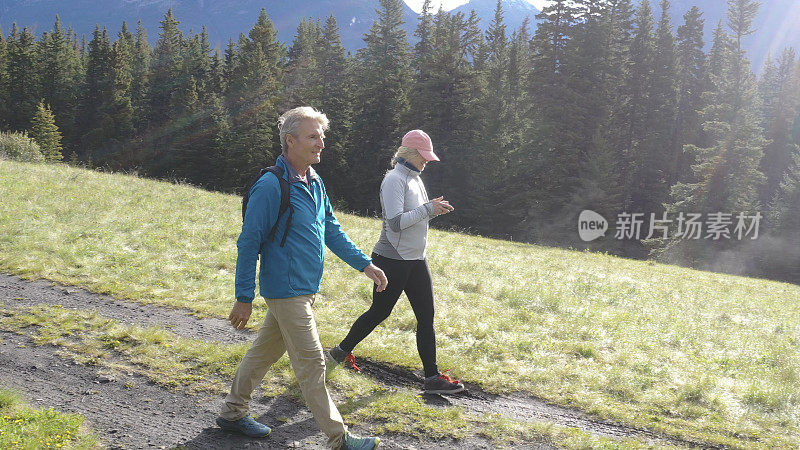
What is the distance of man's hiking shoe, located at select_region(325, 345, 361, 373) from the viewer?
603 cm

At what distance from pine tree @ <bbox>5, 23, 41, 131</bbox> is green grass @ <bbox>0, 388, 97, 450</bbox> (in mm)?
69481

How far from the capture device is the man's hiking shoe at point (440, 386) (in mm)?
5723

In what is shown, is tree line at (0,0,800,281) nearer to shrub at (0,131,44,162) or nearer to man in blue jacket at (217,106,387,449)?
shrub at (0,131,44,162)

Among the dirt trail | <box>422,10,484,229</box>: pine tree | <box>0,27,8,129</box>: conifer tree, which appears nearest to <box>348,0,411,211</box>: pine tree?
<box>422,10,484,229</box>: pine tree

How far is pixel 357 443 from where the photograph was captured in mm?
4055

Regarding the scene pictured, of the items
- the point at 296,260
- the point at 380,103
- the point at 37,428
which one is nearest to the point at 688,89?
the point at 380,103

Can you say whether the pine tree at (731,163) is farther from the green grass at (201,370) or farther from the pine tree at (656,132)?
the green grass at (201,370)

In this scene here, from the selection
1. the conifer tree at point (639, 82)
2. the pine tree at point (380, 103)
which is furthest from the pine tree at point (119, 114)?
the conifer tree at point (639, 82)

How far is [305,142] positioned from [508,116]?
40.6m

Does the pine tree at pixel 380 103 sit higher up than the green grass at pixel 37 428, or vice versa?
the pine tree at pixel 380 103

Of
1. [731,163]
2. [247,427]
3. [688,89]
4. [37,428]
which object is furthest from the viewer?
[688,89]

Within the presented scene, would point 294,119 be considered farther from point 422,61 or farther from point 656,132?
point 656,132

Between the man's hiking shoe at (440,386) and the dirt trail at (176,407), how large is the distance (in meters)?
0.08

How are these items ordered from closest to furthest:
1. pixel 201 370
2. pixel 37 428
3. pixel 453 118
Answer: pixel 37 428
pixel 201 370
pixel 453 118
